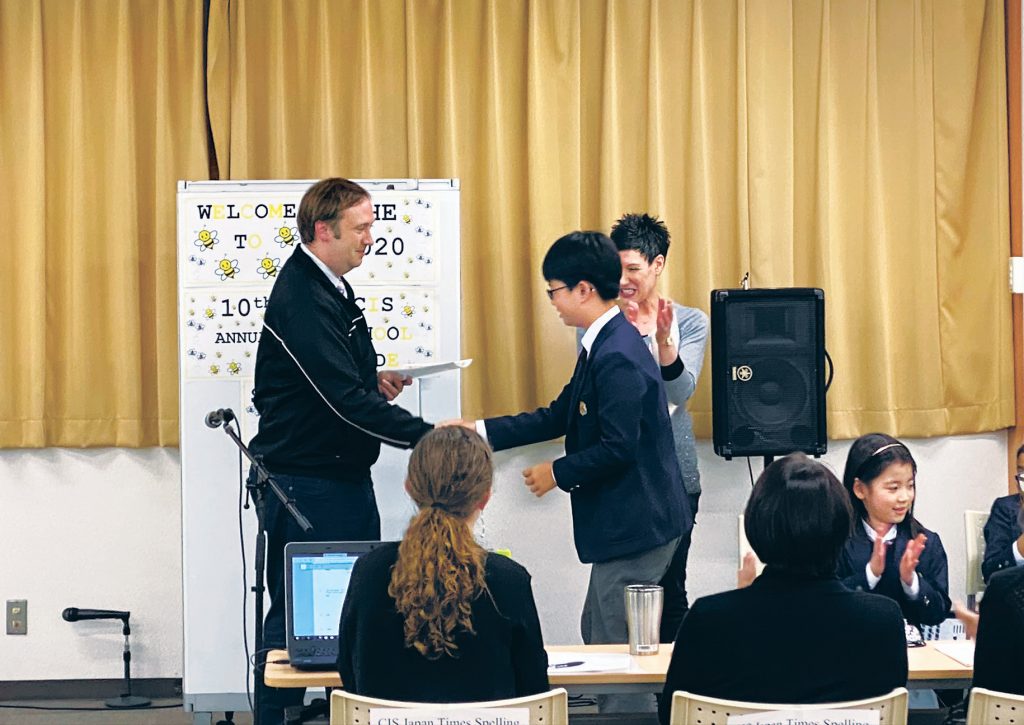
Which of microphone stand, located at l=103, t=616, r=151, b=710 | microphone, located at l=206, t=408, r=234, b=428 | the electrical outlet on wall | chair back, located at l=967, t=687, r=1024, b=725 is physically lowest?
microphone stand, located at l=103, t=616, r=151, b=710

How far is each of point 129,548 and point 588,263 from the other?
266 cm

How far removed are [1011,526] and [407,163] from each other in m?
2.63

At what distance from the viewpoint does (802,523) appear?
245cm

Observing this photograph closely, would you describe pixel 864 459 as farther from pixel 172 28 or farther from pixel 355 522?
pixel 172 28

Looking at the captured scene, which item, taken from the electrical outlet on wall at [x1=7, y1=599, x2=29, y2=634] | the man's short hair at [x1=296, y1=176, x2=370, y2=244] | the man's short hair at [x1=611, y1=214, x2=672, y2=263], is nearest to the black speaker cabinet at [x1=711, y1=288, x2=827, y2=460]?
the man's short hair at [x1=611, y1=214, x2=672, y2=263]

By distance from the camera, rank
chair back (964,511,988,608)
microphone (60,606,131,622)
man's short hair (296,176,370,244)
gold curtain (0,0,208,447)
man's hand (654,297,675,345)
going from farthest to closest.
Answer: microphone (60,606,131,622), gold curtain (0,0,208,447), chair back (964,511,988,608), man's hand (654,297,675,345), man's short hair (296,176,370,244)

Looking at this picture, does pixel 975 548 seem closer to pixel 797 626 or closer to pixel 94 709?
pixel 797 626

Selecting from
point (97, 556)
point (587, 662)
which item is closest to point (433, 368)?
point (587, 662)

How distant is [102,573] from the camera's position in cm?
543

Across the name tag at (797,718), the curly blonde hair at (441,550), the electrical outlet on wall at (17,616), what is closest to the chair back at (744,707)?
the name tag at (797,718)

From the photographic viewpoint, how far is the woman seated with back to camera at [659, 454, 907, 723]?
2.42 meters

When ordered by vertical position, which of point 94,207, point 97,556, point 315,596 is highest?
point 94,207

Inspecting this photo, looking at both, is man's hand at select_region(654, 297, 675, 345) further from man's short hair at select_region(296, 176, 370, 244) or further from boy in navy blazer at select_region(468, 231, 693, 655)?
man's short hair at select_region(296, 176, 370, 244)

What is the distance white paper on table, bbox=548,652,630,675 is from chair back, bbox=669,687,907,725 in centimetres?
55
